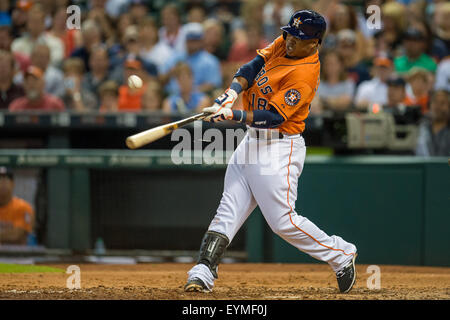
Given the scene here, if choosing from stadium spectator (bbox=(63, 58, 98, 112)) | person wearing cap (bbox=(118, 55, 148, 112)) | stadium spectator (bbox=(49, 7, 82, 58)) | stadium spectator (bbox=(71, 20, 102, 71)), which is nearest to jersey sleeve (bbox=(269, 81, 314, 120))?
person wearing cap (bbox=(118, 55, 148, 112))

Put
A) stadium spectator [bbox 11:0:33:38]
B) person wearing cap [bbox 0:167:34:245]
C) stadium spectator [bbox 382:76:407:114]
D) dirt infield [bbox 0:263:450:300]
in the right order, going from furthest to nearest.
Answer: stadium spectator [bbox 11:0:33:38]
stadium spectator [bbox 382:76:407:114]
person wearing cap [bbox 0:167:34:245]
dirt infield [bbox 0:263:450:300]

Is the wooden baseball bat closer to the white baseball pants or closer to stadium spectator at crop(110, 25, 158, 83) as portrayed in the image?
the white baseball pants

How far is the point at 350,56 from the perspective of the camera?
27.6ft

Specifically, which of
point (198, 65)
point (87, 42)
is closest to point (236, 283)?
point (198, 65)

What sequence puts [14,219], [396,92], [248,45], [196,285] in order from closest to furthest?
[196,285], [14,219], [396,92], [248,45]

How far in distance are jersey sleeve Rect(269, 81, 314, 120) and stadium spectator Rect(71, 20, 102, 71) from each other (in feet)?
17.6

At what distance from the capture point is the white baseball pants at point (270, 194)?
4.39 metres

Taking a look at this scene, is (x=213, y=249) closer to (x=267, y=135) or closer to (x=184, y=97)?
(x=267, y=135)

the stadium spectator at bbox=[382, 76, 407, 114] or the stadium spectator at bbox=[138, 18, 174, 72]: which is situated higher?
the stadium spectator at bbox=[138, 18, 174, 72]

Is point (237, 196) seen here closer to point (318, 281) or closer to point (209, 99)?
point (318, 281)

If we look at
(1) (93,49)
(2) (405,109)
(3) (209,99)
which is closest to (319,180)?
(2) (405,109)

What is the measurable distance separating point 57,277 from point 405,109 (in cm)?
358

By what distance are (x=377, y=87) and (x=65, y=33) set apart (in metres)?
4.27

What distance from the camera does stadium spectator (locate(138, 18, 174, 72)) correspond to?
29.8ft
